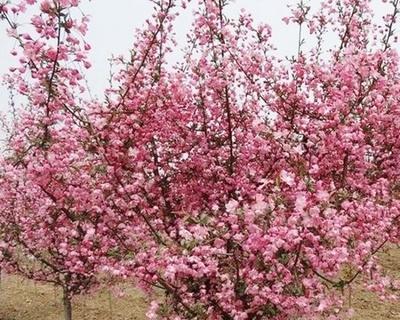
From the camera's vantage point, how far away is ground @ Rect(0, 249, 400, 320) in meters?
17.7

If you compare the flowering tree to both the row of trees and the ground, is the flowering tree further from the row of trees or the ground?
the ground

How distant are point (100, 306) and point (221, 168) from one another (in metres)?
13.4

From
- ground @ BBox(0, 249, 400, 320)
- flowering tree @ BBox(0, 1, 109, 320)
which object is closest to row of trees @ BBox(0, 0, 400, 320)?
flowering tree @ BBox(0, 1, 109, 320)

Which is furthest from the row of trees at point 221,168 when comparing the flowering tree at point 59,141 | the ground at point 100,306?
the ground at point 100,306

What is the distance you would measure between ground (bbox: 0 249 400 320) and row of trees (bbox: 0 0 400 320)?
383 inches

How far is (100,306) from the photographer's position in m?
19.8

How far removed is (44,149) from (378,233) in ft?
15.4

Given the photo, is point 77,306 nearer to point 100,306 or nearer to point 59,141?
point 100,306

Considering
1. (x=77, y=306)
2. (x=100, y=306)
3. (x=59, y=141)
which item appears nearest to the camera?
(x=59, y=141)

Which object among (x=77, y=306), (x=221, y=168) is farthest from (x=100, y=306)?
(x=221, y=168)

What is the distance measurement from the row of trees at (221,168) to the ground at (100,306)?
972 cm

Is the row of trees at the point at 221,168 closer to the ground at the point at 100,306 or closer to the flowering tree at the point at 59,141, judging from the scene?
the flowering tree at the point at 59,141

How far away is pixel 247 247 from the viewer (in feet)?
19.5

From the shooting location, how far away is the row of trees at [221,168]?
6.14 metres
